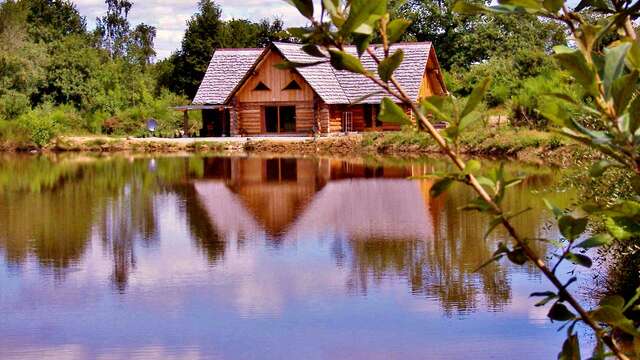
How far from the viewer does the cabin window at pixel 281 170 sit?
24609mm

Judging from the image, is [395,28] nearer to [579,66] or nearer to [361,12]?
[361,12]

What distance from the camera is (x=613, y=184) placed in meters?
8.45

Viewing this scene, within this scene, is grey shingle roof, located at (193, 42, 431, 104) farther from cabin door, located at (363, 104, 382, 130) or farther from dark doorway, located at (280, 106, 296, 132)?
dark doorway, located at (280, 106, 296, 132)

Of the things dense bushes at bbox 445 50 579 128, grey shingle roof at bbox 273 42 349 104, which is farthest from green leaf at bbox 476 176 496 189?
grey shingle roof at bbox 273 42 349 104

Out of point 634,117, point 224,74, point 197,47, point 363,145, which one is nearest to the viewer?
point 634,117

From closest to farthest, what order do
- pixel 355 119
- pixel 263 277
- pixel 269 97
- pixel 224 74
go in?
pixel 263 277 < pixel 269 97 < pixel 355 119 < pixel 224 74

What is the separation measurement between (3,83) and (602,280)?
135 ft

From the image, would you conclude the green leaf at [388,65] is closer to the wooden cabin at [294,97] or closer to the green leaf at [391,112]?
the green leaf at [391,112]

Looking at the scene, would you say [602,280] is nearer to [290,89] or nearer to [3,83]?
[290,89]

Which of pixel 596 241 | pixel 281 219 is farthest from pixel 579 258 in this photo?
pixel 281 219

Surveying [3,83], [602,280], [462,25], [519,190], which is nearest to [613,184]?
[602,280]

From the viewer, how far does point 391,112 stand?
5.56 feet

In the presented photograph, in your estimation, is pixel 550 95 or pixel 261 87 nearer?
pixel 550 95

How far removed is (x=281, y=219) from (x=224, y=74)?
28144 millimetres
